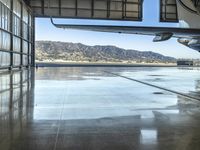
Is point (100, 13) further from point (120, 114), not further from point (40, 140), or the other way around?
point (40, 140)

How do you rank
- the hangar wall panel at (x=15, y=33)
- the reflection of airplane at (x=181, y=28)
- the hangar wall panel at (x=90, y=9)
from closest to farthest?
1. the reflection of airplane at (x=181, y=28)
2. the hangar wall panel at (x=15, y=33)
3. the hangar wall panel at (x=90, y=9)

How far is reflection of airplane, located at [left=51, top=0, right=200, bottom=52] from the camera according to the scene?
1828 centimetres

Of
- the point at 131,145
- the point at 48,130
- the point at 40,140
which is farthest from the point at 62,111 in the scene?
the point at 131,145

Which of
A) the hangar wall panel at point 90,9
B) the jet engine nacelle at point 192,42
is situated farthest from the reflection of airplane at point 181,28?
the hangar wall panel at point 90,9

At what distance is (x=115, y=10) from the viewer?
4484cm

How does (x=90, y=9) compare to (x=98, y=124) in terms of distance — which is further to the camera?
(x=90, y=9)

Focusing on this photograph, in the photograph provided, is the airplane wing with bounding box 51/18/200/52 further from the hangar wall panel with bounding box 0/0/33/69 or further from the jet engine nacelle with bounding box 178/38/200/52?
the hangar wall panel with bounding box 0/0/33/69

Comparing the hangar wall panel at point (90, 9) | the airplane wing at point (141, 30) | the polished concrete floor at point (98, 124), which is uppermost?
the hangar wall panel at point (90, 9)

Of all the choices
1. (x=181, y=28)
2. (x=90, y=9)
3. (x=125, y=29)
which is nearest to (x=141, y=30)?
(x=125, y=29)

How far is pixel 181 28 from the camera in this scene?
20.6 m

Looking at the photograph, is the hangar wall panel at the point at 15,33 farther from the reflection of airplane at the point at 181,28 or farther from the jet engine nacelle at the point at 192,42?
the jet engine nacelle at the point at 192,42

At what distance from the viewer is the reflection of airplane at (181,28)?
1828cm

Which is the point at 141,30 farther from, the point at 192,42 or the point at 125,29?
the point at 192,42

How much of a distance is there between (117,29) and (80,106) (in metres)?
9.85
